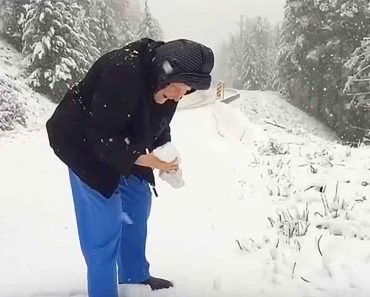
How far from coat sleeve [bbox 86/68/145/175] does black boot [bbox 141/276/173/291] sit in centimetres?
116

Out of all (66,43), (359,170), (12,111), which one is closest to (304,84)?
(66,43)

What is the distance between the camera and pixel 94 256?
3.07 metres

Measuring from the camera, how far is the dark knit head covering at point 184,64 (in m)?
2.72

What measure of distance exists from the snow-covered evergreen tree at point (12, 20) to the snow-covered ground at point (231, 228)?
1686 cm

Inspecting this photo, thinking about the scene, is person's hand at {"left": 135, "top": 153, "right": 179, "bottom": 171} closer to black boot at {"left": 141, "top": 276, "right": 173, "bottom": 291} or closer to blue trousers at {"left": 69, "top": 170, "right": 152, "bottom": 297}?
blue trousers at {"left": 69, "top": 170, "right": 152, "bottom": 297}

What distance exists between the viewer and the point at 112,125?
277 centimetres

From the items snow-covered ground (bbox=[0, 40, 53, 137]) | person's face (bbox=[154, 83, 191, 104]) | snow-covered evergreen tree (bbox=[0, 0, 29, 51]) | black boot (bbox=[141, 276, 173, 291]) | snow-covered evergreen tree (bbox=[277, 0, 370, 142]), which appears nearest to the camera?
person's face (bbox=[154, 83, 191, 104])

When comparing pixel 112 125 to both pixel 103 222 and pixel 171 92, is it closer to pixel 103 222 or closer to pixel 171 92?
pixel 171 92

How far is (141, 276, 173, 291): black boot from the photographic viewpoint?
365 cm

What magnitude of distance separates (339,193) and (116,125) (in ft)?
11.6

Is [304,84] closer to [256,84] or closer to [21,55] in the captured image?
[256,84]

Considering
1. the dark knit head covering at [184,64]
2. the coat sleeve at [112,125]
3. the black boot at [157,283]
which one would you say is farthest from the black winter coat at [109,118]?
the black boot at [157,283]

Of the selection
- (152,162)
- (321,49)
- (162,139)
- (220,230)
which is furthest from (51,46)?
(152,162)

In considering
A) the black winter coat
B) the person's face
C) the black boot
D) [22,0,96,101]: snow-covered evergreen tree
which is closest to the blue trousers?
the black winter coat
